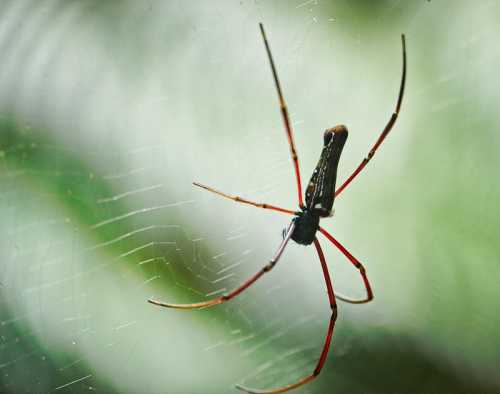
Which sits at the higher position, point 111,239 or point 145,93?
point 145,93

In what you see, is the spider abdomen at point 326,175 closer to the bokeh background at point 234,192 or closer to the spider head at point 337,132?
the spider head at point 337,132

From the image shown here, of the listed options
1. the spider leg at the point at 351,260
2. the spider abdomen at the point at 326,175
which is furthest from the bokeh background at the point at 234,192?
the spider abdomen at the point at 326,175

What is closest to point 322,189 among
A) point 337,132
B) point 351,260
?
point 337,132

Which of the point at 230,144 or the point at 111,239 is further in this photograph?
the point at 230,144

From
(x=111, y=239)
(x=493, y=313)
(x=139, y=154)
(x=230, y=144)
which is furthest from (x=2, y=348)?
(x=493, y=313)

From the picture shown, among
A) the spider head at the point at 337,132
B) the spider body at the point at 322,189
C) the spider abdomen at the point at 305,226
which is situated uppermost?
the spider head at the point at 337,132

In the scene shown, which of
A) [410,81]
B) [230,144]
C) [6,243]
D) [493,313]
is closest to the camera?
[6,243]

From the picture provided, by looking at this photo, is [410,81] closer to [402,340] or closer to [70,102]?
[402,340]

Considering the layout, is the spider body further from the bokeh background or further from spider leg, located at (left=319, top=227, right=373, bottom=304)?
the bokeh background
